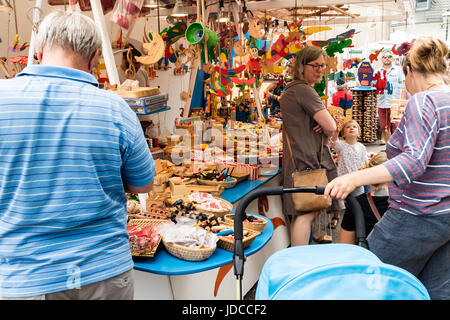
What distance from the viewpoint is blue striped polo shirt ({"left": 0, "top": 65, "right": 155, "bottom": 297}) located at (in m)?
1.30

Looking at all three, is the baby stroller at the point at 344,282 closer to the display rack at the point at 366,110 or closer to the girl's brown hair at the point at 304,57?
the girl's brown hair at the point at 304,57

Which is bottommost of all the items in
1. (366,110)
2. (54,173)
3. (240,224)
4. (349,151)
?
(366,110)

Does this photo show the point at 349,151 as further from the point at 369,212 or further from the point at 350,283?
the point at 350,283

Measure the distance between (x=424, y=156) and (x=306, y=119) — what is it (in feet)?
5.80

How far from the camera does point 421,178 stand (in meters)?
1.71

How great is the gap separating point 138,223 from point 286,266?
1339mm

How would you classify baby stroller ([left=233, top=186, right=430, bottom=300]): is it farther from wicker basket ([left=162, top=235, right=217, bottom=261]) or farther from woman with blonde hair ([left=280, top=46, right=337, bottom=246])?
woman with blonde hair ([left=280, top=46, right=337, bottom=246])

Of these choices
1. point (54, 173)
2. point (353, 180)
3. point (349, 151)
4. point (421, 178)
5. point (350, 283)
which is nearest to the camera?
point (350, 283)

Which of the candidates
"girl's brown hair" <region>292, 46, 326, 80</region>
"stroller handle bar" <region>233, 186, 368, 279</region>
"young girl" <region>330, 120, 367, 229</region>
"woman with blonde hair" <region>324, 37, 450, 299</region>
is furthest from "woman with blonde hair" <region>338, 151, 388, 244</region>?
"young girl" <region>330, 120, 367, 229</region>

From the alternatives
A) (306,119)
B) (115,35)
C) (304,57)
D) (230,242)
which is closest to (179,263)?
(230,242)

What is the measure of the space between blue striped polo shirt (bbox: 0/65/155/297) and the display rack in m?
9.28

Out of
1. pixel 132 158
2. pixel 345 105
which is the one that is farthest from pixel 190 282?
pixel 345 105

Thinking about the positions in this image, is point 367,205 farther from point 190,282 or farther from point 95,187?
point 95,187

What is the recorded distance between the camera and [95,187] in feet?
4.58
